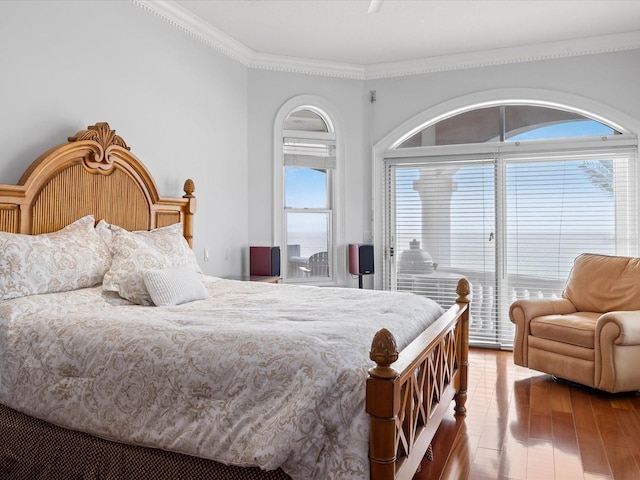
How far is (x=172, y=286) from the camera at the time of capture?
8.90ft

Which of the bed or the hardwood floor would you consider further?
the hardwood floor

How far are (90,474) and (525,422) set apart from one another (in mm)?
2465

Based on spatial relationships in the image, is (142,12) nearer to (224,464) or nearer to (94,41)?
(94,41)

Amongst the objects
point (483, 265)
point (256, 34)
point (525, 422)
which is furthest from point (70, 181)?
point (483, 265)

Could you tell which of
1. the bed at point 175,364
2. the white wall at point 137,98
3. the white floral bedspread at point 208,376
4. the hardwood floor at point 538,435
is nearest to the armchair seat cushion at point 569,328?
the hardwood floor at point 538,435

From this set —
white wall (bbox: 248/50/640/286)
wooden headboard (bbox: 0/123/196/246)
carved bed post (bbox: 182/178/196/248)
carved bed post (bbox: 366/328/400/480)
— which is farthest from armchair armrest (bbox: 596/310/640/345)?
wooden headboard (bbox: 0/123/196/246)

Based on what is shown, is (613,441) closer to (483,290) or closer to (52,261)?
(483,290)

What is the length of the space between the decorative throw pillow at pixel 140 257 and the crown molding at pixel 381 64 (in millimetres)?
1751

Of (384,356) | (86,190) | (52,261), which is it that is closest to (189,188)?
(86,190)

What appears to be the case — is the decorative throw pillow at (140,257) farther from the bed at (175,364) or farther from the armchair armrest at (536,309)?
the armchair armrest at (536,309)

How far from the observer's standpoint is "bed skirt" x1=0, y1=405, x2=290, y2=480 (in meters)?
1.71

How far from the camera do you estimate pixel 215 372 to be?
175 centimetres

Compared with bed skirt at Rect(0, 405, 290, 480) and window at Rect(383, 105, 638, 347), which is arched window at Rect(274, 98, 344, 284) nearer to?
window at Rect(383, 105, 638, 347)

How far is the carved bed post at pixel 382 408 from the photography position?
→ 1518mm
